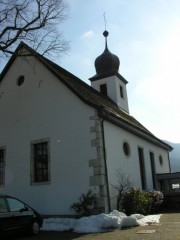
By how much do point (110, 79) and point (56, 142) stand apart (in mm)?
10820

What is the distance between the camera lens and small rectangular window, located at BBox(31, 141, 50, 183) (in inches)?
598

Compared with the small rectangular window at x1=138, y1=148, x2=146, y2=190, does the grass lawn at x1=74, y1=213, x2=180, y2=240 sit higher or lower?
lower

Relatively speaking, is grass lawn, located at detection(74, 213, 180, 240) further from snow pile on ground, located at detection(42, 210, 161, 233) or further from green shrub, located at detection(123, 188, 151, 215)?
green shrub, located at detection(123, 188, 151, 215)

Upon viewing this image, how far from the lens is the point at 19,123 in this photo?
16656 mm

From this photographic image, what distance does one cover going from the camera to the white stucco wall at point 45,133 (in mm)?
14086

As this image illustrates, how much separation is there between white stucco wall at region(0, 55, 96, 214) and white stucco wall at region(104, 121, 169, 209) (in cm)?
118

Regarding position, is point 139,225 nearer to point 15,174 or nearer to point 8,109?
point 15,174

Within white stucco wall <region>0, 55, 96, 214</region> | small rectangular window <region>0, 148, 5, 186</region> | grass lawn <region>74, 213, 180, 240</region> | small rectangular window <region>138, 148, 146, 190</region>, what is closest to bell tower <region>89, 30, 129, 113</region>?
small rectangular window <region>138, 148, 146, 190</region>

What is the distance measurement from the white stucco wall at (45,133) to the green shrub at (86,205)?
515 mm

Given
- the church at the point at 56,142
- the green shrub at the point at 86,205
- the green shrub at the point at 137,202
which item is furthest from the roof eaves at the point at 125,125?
the green shrub at the point at 86,205

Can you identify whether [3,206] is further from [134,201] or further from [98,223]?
[134,201]


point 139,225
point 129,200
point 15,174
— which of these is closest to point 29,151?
point 15,174

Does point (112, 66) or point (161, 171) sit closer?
point (161, 171)

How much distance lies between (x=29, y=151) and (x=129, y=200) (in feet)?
17.0
